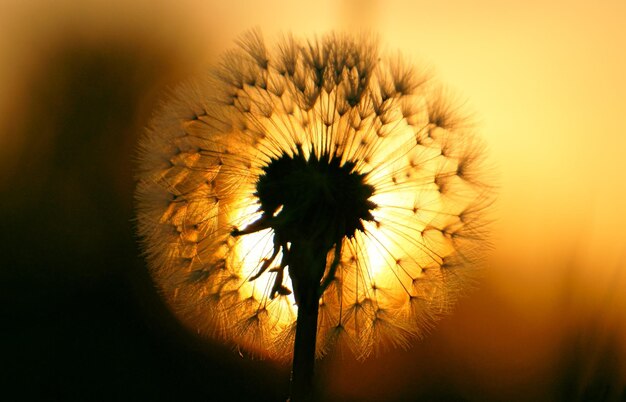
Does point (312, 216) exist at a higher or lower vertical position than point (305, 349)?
higher

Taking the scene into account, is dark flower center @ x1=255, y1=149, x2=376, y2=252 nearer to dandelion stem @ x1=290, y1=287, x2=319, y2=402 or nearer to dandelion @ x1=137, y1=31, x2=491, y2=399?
dandelion @ x1=137, y1=31, x2=491, y2=399

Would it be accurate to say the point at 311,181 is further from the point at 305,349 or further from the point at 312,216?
the point at 305,349

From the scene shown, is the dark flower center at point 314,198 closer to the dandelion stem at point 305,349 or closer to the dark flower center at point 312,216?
the dark flower center at point 312,216

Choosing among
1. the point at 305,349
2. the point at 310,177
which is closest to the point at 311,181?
the point at 310,177

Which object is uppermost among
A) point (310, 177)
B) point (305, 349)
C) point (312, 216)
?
point (310, 177)

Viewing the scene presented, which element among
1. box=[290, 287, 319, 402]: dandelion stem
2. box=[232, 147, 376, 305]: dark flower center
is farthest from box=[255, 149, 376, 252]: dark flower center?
box=[290, 287, 319, 402]: dandelion stem

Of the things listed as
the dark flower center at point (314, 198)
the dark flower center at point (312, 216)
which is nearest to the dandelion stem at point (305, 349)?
the dark flower center at point (312, 216)

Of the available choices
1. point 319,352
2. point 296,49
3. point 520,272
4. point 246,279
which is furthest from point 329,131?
point 520,272

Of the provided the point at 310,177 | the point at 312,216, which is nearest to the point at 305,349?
the point at 312,216
